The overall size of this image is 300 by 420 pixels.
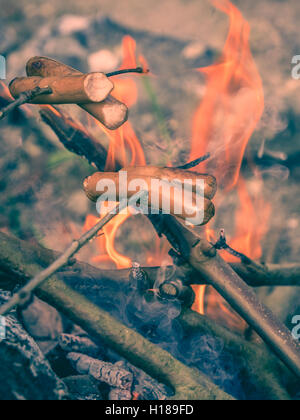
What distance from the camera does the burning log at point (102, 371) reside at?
2391mm

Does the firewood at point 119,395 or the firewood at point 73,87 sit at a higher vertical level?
the firewood at point 73,87

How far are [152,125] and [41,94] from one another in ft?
5.66

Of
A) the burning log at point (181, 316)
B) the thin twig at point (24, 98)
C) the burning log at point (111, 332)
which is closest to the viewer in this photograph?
the thin twig at point (24, 98)

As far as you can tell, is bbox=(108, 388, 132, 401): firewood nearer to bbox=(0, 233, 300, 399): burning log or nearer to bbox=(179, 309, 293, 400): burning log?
bbox=(0, 233, 300, 399): burning log

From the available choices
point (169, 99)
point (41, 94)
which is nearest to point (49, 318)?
point (41, 94)

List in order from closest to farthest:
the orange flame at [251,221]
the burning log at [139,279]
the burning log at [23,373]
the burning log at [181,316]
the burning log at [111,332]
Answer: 1. the burning log at [23,373]
2. the burning log at [111,332]
3. the burning log at [181,316]
4. the burning log at [139,279]
5. the orange flame at [251,221]

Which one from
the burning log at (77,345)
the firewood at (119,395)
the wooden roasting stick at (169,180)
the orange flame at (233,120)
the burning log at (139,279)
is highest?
the orange flame at (233,120)

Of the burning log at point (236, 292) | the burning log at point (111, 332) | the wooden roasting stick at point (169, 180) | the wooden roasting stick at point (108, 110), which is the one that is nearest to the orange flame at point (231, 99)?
the burning log at point (236, 292)

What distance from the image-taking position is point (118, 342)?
223cm

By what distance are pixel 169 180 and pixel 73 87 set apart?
32.1 inches

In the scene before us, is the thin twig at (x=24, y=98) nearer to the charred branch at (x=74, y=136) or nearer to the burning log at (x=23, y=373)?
the charred branch at (x=74, y=136)

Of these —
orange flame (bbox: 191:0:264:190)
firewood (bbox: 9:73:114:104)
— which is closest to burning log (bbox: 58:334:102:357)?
firewood (bbox: 9:73:114:104)

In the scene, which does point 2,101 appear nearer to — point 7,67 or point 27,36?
point 7,67

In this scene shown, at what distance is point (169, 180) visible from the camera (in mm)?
2000
